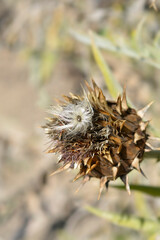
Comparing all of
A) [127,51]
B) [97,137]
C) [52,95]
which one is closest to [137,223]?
[97,137]

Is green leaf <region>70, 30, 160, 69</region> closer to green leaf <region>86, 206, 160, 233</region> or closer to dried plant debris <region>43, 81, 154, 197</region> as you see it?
dried plant debris <region>43, 81, 154, 197</region>

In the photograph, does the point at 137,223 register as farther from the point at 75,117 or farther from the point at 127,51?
the point at 127,51

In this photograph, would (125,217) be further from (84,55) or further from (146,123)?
(84,55)

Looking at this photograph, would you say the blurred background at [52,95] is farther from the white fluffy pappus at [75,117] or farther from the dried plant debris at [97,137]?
the white fluffy pappus at [75,117]

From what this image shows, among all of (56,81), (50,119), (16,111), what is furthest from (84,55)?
(50,119)

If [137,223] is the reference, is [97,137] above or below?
above

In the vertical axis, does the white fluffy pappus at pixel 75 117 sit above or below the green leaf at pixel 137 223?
above

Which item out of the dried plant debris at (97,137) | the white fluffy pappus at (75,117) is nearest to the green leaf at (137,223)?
the dried plant debris at (97,137)
